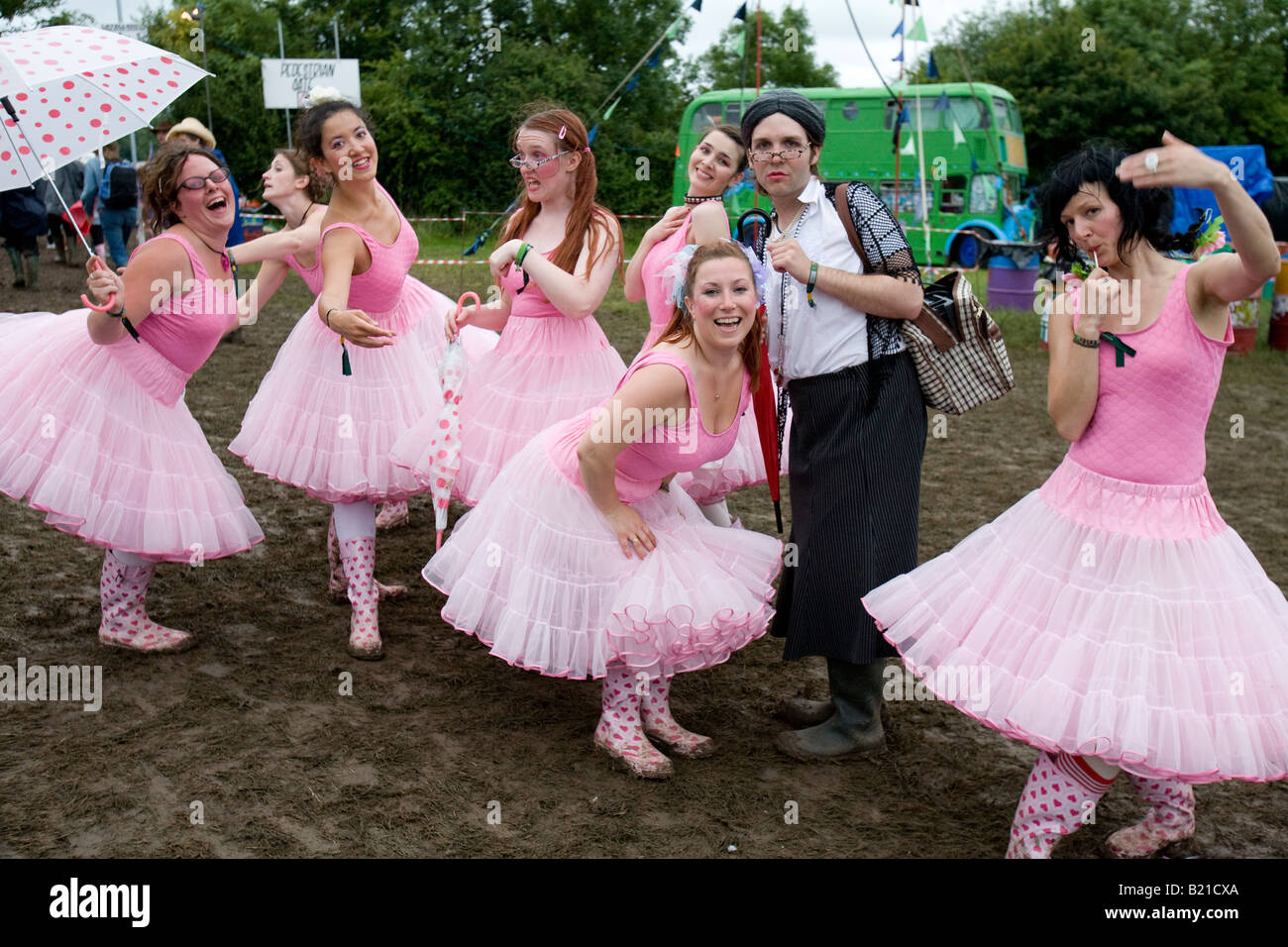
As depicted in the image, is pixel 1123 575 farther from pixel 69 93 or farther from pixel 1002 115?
pixel 1002 115

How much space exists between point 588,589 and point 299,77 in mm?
18962

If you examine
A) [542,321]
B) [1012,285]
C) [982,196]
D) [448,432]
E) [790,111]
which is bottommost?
[448,432]

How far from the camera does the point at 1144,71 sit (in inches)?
1222

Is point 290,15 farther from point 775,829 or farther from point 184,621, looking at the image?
point 775,829

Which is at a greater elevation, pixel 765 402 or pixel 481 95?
pixel 481 95

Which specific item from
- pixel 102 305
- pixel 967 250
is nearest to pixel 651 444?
pixel 102 305

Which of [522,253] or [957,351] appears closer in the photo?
[957,351]

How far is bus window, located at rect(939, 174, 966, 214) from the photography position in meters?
20.5

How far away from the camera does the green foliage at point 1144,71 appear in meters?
30.6

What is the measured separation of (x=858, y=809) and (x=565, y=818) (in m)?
0.92

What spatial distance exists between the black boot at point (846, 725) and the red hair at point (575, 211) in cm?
175

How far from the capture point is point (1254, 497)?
6.88 meters

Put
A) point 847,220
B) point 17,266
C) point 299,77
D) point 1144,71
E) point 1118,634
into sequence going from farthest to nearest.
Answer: point 1144,71 → point 299,77 → point 17,266 → point 847,220 → point 1118,634

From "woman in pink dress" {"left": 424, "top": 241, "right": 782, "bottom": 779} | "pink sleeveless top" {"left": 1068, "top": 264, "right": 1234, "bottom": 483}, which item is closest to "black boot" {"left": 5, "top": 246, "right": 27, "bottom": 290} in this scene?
"woman in pink dress" {"left": 424, "top": 241, "right": 782, "bottom": 779}
